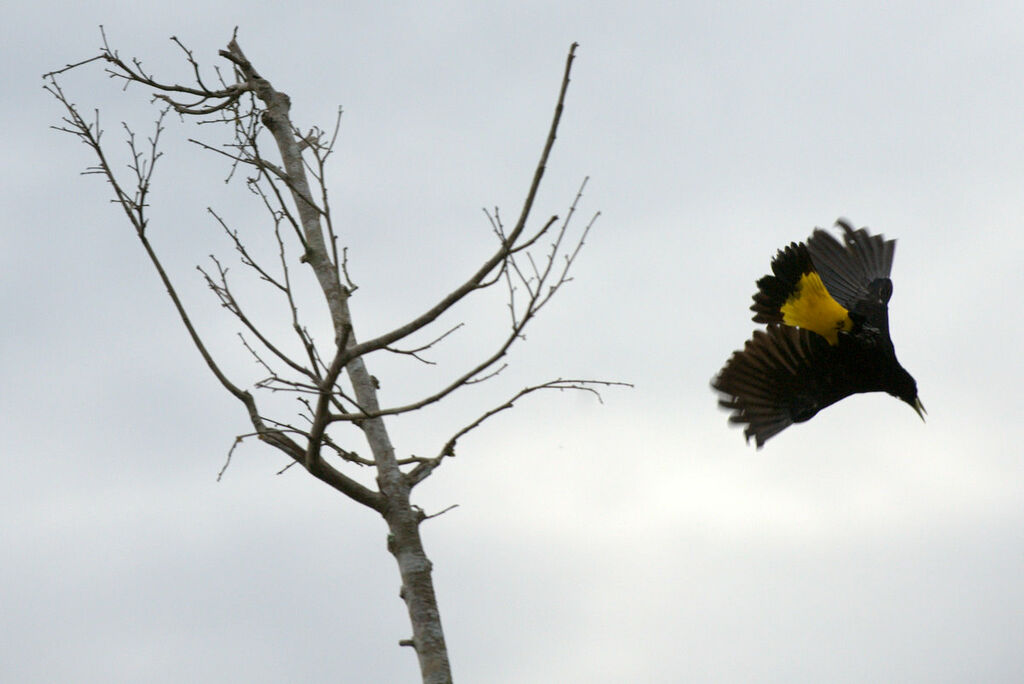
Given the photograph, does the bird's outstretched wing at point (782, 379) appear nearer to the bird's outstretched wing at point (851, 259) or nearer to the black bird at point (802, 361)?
the black bird at point (802, 361)

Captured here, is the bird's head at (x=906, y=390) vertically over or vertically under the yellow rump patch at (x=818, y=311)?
under

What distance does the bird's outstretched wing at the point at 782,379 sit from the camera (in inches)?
344

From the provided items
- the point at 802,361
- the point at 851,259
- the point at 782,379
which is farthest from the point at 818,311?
the point at 851,259

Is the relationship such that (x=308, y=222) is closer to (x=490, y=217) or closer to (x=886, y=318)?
(x=490, y=217)

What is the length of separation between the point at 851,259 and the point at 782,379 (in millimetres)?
1875

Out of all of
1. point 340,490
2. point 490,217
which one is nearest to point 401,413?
point 340,490

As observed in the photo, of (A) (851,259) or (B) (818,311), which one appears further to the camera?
(A) (851,259)

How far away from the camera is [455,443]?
4.98 m

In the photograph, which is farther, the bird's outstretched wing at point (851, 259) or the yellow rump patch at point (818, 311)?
the bird's outstretched wing at point (851, 259)

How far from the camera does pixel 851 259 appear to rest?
1005 cm

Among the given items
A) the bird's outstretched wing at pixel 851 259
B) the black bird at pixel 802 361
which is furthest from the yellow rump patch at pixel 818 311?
the bird's outstretched wing at pixel 851 259

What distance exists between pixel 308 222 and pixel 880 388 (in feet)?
17.2

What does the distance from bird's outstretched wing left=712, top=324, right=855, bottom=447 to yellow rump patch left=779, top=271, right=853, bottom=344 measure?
9cm

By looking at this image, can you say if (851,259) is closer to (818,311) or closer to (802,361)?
(818,311)
